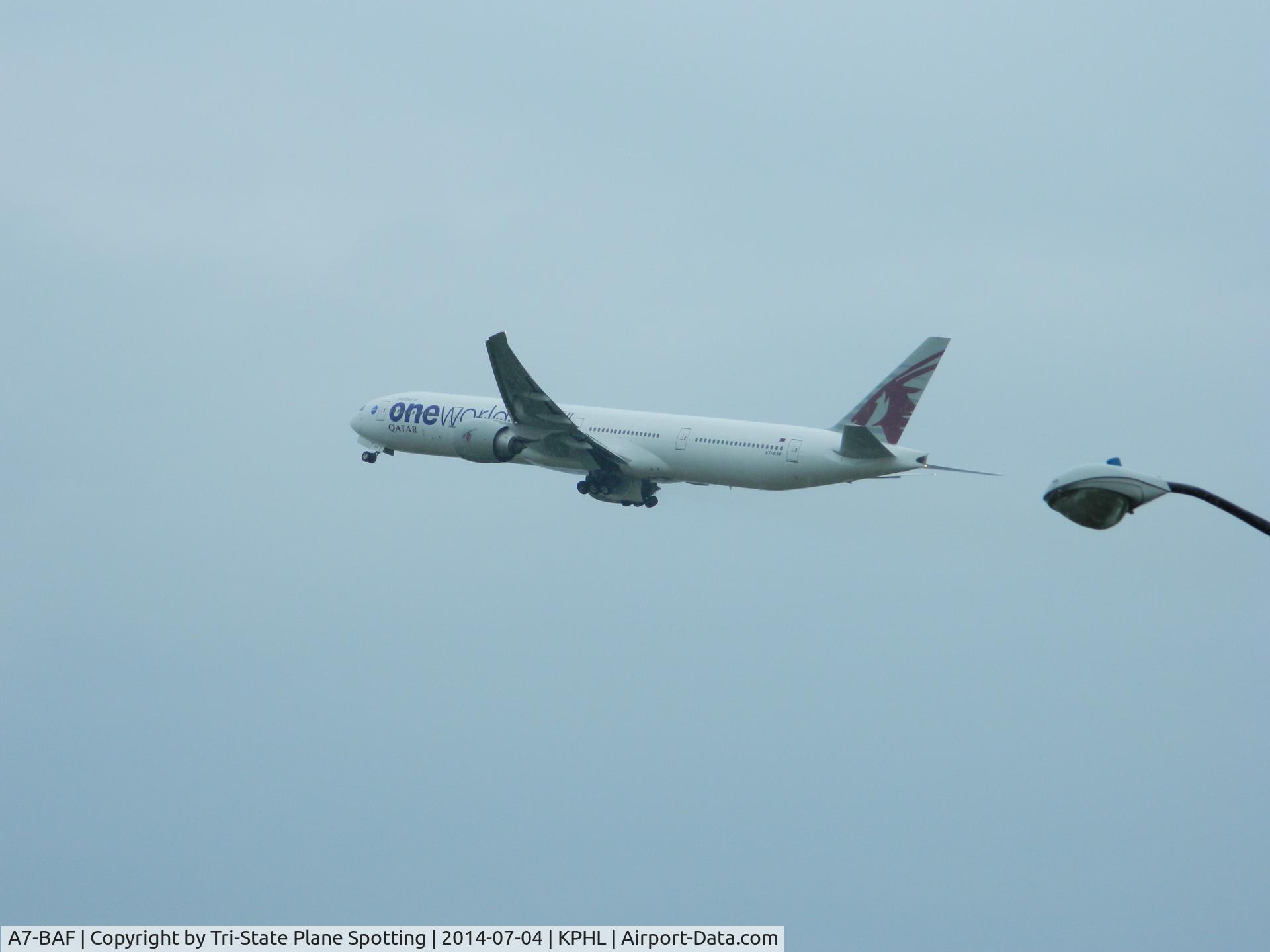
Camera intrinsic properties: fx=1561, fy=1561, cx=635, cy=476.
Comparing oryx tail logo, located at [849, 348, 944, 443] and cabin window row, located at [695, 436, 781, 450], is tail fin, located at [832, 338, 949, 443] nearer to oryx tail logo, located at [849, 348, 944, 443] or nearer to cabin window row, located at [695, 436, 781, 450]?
oryx tail logo, located at [849, 348, 944, 443]

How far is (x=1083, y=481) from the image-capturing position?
15.8 metres

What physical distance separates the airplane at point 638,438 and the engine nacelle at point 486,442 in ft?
0.19

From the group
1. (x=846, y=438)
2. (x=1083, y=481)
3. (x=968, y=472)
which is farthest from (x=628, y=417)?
(x=1083, y=481)

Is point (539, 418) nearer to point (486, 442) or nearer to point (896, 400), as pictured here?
point (486, 442)

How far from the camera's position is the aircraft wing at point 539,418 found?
6312 centimetres

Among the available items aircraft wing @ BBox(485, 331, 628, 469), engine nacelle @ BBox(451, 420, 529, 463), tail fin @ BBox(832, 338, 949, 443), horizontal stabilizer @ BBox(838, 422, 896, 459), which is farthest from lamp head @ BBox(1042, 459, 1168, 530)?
engine nacelle @ BBox(451, 420, 529, 463)

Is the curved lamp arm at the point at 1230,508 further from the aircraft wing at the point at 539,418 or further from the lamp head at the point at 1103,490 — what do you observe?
the aircraft wing at the point at 539,418

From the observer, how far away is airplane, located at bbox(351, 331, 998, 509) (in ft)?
195

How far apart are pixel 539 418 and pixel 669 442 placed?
5.67m

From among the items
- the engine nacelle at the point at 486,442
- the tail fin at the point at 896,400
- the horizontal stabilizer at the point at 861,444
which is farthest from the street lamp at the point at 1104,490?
the engine nacelle at the point at 486,442

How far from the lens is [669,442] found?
6359 centimetres

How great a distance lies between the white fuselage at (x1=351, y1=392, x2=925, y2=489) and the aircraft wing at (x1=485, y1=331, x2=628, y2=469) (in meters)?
0.53

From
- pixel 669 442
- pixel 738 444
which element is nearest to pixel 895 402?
pixel 738 444

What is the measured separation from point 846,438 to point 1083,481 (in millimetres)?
42844
